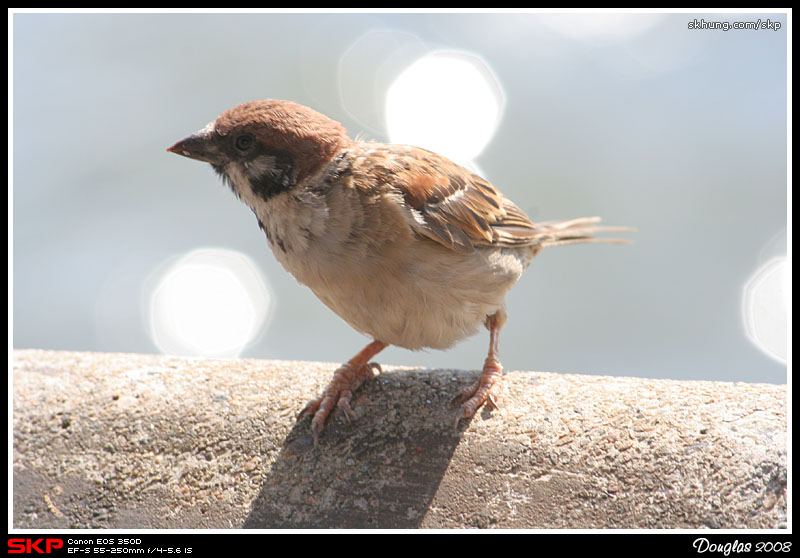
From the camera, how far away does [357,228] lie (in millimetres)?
3154

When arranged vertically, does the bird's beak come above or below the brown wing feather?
above

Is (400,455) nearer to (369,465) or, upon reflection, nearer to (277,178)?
(369,465)

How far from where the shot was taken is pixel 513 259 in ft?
12.6

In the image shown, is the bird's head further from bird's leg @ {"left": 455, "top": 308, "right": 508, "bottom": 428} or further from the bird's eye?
bird's leg @ {"left": 455, "top": 308, "right": 508, "bottom": 428}

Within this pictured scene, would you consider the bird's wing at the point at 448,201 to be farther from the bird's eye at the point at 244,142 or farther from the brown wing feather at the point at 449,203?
the bird's eye at the point at 244,142

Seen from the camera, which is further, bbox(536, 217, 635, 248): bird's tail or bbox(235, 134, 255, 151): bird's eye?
bbox(536, 217, 635, 248): bird's tail

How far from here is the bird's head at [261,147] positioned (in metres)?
3.09

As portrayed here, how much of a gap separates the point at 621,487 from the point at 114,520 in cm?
219

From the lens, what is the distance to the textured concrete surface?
2863mm

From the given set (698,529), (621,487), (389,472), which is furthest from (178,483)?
(698,529)

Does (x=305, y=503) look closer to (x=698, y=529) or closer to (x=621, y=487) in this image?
(x=621, y=487)

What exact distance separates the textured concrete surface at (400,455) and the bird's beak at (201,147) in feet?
4.03

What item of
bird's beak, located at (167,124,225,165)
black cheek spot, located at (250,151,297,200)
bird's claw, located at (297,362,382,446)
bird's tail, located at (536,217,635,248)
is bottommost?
bird's claw, located at (297,362,382,446)

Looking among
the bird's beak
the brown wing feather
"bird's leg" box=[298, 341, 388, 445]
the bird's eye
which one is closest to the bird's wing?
the brown wing feather
